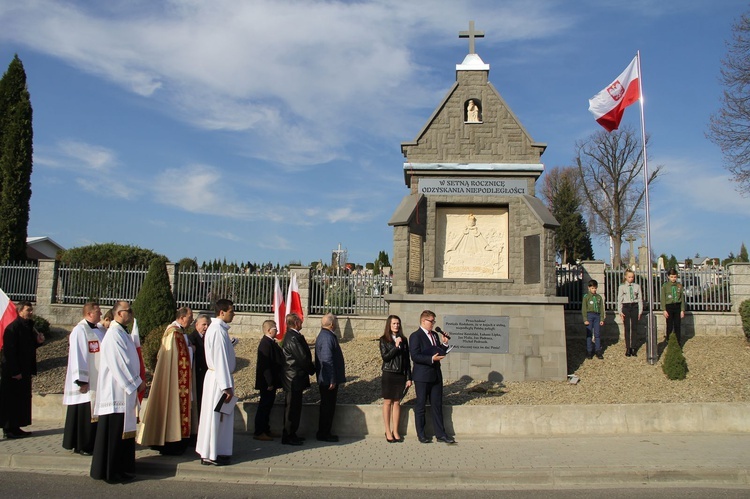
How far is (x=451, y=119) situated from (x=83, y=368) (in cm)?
928

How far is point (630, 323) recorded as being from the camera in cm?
1261

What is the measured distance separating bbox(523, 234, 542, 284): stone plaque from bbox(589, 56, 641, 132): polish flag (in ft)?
10.9

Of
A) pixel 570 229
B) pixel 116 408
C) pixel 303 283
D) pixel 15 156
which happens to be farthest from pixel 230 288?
pixel 570 229

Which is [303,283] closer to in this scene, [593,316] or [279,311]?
[279,311]

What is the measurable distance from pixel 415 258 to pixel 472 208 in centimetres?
185

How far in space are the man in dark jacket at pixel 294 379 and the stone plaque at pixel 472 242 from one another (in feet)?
18.0

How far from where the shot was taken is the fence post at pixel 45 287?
667 inches

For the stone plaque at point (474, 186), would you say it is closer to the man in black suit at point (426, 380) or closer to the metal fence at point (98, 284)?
the man in black suit at point (426, 380)

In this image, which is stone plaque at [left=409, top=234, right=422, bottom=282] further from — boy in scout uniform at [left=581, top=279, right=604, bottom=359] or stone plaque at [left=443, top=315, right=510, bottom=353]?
boy in scout uniform at [left=581, top=279, right=604, bottom=359]

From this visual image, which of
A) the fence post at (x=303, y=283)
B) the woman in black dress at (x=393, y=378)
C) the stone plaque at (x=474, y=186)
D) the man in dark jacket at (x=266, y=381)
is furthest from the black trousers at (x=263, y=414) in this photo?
the fence post at (x=303, y=283)

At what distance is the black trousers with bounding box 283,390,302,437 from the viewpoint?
7.97 m

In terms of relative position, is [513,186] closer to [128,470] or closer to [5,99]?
[128,470]

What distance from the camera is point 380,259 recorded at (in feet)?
154

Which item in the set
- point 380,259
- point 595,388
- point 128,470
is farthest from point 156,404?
point 380,259
